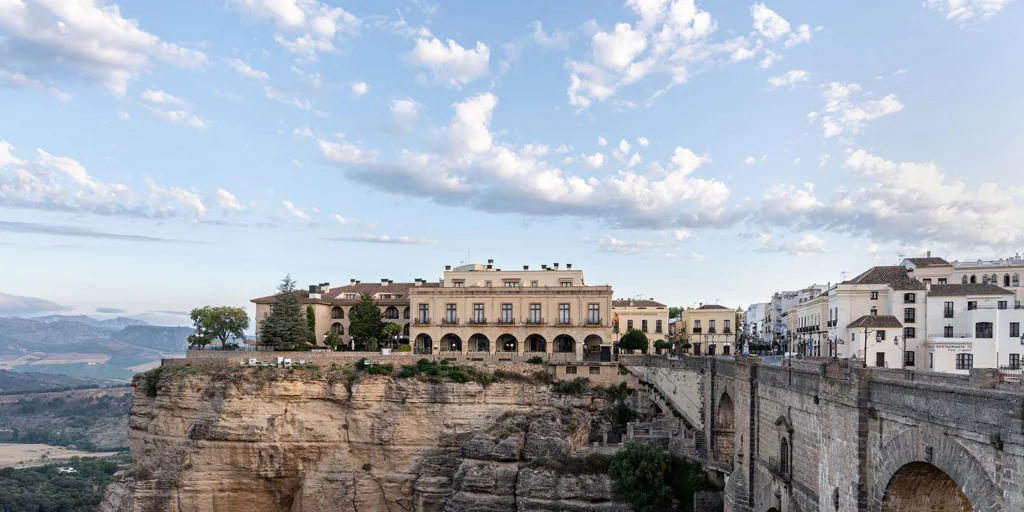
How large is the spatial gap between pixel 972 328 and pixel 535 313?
30.0 meters

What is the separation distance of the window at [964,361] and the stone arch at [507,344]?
102 feet

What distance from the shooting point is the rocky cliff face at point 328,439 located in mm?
43844

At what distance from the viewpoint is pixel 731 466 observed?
33250mm

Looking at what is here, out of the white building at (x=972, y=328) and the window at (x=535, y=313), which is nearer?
the white building at (x=972, y=328)

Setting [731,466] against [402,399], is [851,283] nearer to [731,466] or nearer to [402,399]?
[731,466]

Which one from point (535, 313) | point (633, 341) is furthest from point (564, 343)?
point (633, 341)

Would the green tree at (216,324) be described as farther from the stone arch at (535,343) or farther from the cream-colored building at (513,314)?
the stone arch at (535,343)

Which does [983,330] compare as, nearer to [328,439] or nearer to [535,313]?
[535,313]

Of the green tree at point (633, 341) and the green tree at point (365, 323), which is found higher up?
the green tree at point (365, 323)

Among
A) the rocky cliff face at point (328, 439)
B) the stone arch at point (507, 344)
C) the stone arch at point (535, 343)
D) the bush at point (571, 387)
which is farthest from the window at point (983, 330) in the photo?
the stone arch at point (507, 344)

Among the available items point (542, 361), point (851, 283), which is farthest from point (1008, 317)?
point (542, 361)

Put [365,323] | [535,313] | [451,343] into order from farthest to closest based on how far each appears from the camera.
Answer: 1. [451,343]
2. [365,323]
3. [535,313]

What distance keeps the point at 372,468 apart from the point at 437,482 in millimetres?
5079

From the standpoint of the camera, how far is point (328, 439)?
46.7 meters
